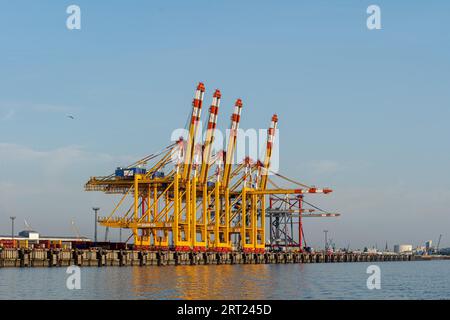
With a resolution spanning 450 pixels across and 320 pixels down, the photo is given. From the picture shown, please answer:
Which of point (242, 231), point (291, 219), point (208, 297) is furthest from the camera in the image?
point (291, 219)

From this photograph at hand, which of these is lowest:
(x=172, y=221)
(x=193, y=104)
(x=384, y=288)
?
(x=384, y=288)

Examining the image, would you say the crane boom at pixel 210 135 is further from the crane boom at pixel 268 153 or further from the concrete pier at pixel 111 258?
the crane boom at pixel 268 153

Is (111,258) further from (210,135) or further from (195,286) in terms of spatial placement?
(195,286)

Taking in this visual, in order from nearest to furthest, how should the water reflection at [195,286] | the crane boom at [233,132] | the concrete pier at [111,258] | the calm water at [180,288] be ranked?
the calm water at [180,288]
the water reflection at [195,286]
the concrete pier at [111,258]
the crane boom at [233,132]

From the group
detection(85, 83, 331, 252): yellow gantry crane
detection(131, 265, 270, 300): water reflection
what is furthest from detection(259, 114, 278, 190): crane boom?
detection(131, 265, 270, 300): water reflection

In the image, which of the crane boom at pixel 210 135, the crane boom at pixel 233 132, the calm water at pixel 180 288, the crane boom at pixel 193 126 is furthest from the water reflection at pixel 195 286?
the crane boom at pixel 233 132

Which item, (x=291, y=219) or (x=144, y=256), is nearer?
(x=144, y=256)

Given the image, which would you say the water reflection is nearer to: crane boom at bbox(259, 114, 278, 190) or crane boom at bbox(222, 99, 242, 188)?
crane boom at bbox(222, 99, 242, 188)

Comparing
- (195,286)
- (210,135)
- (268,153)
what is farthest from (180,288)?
(268,153)
